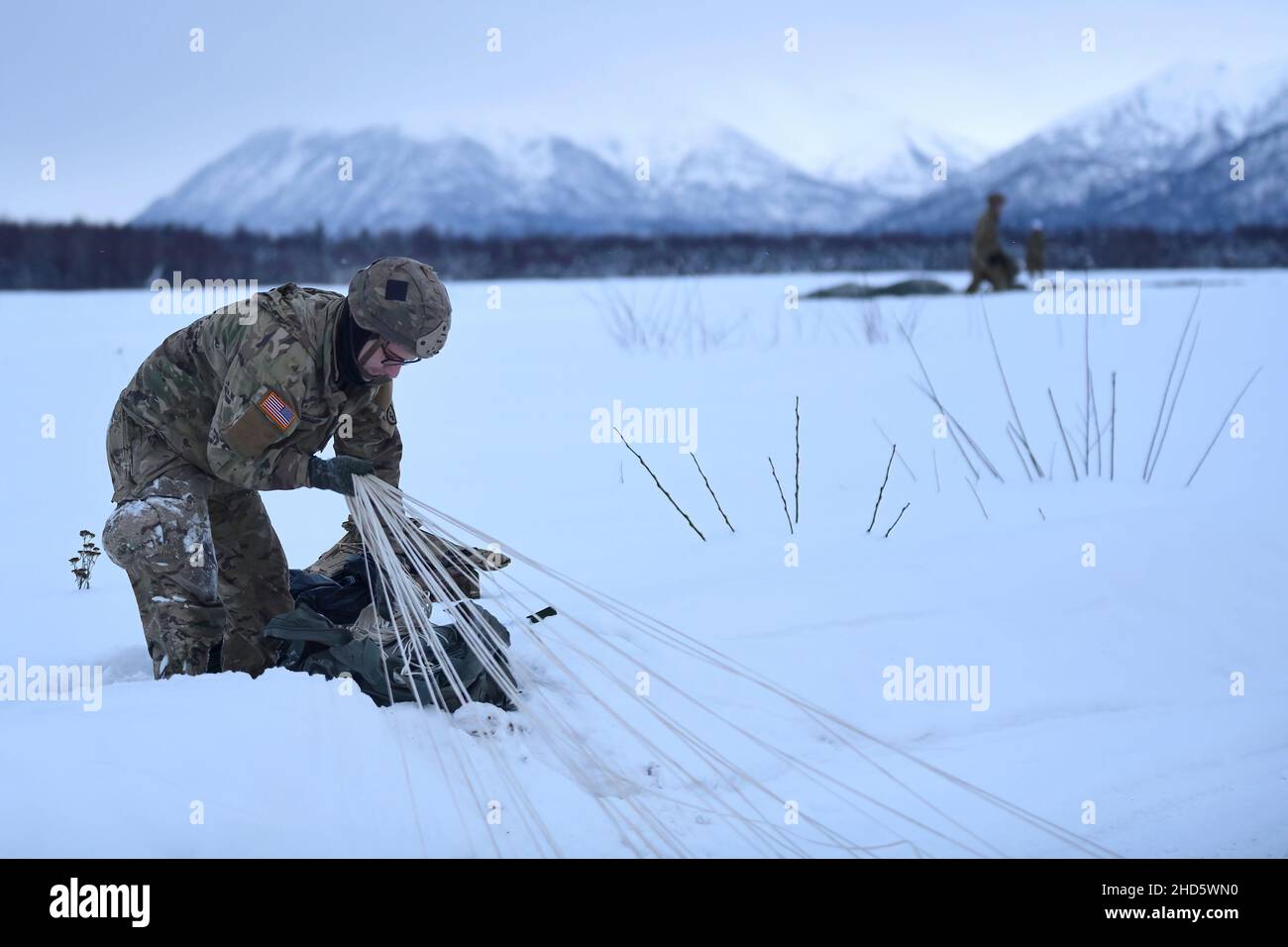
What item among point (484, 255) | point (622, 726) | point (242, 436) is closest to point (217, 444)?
point (242, 436)

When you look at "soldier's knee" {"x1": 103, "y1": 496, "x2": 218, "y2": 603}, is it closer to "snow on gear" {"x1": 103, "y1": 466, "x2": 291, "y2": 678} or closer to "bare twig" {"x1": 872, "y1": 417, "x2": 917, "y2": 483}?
"snow on gear" {"x1": 103, "y1": 466, "x2": 291, "y2": 678}

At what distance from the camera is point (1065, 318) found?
9.56m

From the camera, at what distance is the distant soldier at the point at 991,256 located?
1269cm

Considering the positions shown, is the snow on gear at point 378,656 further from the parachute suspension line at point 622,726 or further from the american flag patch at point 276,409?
the american flag patch at point 276,409

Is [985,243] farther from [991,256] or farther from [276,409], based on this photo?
[276,409]

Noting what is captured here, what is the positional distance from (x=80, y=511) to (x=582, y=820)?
3.90 metres

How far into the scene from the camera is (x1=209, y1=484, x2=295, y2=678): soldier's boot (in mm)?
3707

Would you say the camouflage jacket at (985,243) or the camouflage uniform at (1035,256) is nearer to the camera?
the camouflage jacket at (985,243)

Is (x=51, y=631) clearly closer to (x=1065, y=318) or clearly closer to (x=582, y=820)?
(x=582, y=820)

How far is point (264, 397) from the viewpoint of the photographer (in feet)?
10.2
